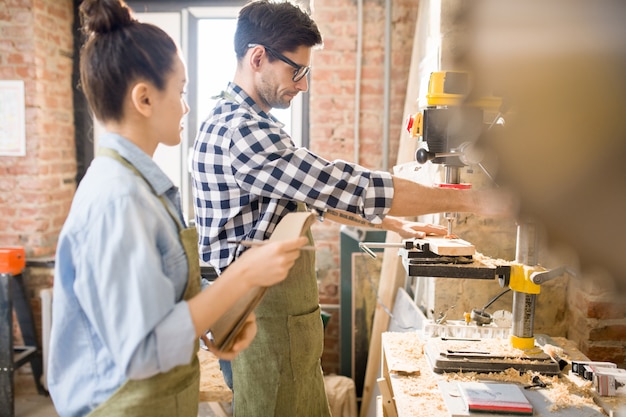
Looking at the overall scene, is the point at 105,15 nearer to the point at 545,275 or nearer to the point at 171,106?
the point at 171,106

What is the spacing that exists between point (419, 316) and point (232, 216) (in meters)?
1.20

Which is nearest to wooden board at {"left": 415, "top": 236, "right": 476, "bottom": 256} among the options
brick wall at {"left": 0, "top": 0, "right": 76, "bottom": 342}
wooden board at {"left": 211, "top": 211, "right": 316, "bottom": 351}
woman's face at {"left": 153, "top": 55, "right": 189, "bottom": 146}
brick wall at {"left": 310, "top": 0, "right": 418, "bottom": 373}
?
wooden board at {"left": 211, "top": 211, "right": 316, "bottom": 351}

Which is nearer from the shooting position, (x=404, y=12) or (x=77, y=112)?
(x=404, y=12)

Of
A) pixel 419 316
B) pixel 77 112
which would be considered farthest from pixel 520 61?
pixel 77 112

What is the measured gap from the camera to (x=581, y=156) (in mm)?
804

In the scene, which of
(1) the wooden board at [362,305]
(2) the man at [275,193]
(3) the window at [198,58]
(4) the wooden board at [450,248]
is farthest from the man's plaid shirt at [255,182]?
(3) the window at [198,58]

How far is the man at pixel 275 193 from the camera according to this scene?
1.40 m

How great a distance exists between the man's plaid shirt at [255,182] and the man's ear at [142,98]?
1.23 ft

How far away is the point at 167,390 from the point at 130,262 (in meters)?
0.30

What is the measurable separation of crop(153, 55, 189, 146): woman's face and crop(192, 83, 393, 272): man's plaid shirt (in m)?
0.31

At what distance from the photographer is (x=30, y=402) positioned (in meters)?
3.23

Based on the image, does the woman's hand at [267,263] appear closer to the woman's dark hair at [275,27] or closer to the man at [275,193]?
the man at [275,193]

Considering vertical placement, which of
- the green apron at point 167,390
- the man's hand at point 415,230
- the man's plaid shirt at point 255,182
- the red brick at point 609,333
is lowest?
the red brick at point 609,333

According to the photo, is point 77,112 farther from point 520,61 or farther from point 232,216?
point 520,61
